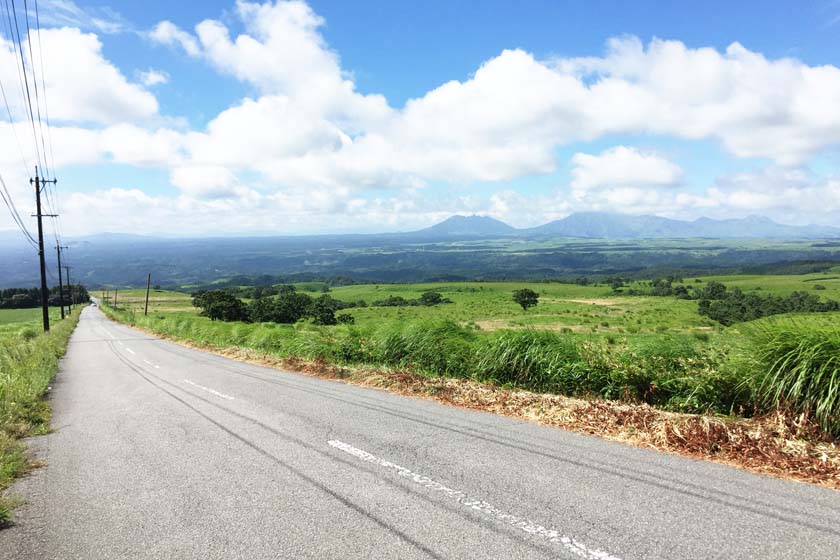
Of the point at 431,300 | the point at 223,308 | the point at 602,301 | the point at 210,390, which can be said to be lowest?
the point at 602,301

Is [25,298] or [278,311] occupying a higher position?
[25,298]

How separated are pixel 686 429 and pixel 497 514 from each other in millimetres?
3194

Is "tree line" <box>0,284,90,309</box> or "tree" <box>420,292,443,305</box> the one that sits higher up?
"tree line" <box>0,284,90,309</box>

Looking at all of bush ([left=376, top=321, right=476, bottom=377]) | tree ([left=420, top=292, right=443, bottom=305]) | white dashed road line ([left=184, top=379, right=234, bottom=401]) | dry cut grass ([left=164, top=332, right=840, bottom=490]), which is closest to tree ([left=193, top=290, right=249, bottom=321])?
tree ([left=420, top=292, right=443, bottom=305])

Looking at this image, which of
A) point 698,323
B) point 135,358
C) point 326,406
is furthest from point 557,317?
→ point 326,406

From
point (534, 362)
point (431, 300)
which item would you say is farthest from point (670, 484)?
point (431, 300)

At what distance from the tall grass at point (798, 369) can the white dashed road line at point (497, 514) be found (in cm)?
394

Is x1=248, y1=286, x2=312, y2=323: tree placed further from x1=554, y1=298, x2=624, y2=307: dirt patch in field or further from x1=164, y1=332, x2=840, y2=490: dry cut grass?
x1=554, y1=298, x2=624, y2=307: dirt patch in field

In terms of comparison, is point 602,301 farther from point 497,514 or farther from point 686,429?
point 497,514

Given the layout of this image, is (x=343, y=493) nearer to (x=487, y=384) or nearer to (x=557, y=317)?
(x=487, y=384)

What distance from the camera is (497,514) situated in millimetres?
4133

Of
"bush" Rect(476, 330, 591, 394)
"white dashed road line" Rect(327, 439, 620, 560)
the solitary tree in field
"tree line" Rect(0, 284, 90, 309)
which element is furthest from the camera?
"tree line" Rect(0, 284, 90, 309)

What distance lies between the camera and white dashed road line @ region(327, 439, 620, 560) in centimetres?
349

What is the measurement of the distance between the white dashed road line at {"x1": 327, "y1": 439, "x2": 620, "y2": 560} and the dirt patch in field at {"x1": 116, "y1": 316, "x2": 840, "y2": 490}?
267 centimetres
